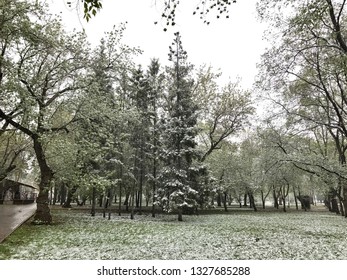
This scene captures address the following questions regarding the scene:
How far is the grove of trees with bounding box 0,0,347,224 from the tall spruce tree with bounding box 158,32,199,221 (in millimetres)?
82

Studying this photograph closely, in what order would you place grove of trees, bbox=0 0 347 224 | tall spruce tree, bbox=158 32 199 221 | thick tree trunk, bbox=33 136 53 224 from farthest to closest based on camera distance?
tall spruce tree, bbox=158 32 199 221, thick tree trunk, bbox=33 136 53 224, grove of trees, bbox=0 0 347 224

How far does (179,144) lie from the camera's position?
67.9 ft

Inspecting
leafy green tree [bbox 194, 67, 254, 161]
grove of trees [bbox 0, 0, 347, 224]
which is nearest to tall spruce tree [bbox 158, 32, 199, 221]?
grove of trees [bbox 0, 0, 347, 224]

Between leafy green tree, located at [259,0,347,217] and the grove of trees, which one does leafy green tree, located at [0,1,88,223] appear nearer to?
the grove of trees

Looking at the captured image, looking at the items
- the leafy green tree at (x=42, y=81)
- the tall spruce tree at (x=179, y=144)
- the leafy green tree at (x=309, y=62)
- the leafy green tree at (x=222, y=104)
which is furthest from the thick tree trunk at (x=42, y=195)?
the leafy green tree at (x=222, y=104)

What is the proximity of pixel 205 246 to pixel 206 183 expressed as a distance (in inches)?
493

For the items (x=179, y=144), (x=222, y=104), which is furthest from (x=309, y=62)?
(x=222, y=104)

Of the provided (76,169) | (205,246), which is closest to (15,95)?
(76,169)

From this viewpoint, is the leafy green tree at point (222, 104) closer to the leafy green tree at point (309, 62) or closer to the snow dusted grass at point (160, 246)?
the leafy green tree at point (309, 62)

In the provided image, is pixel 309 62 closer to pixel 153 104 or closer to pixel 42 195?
pixel 153 104

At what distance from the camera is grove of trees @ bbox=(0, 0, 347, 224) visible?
12.2 metres

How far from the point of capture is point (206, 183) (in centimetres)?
2269

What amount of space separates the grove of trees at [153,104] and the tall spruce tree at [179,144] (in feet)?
0.27

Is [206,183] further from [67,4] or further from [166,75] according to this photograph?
[67,4]
